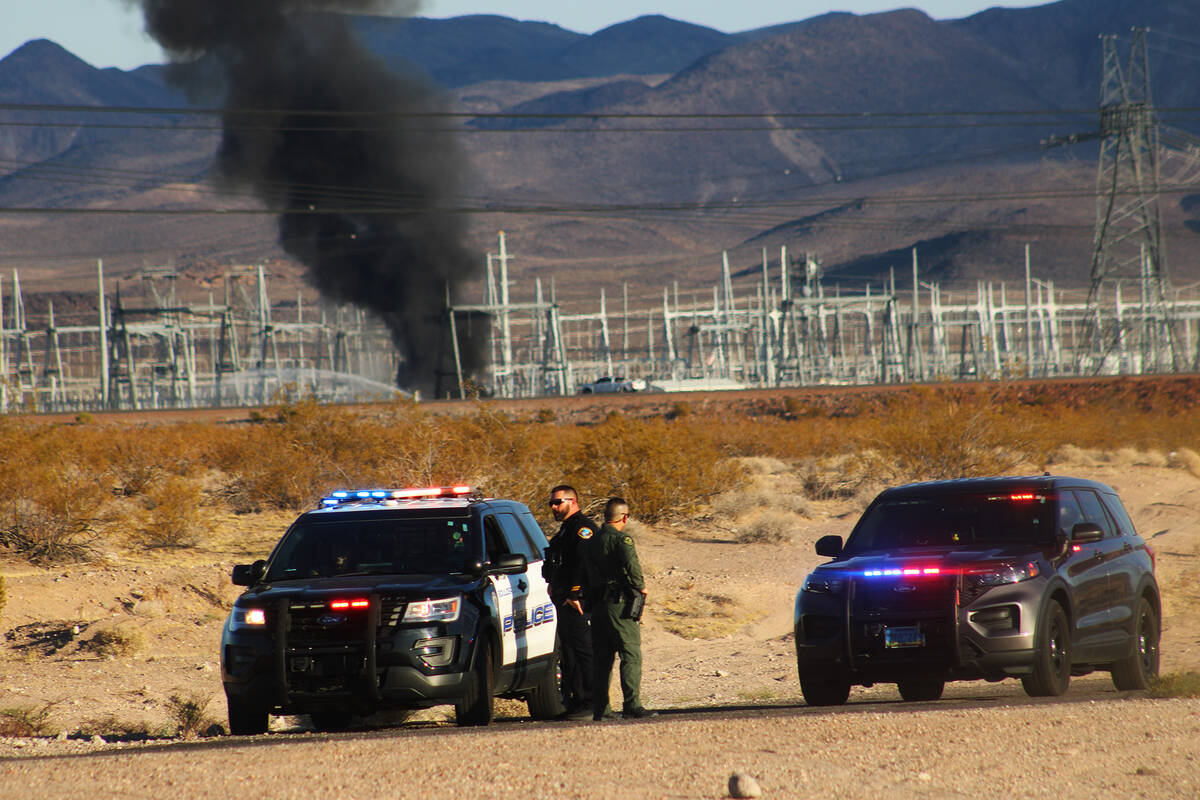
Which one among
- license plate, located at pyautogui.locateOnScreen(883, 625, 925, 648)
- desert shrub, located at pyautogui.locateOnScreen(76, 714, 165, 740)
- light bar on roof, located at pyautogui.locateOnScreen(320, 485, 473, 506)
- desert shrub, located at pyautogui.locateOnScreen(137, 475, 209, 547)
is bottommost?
desert shrub, located at pyautogui.locateOnScreen(76, 714, 165, 740)

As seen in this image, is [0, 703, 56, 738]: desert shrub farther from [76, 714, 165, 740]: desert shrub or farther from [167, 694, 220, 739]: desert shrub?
[167, 694, 220, 739]: desert shrub

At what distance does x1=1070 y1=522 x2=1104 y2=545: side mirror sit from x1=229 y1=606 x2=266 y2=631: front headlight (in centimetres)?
543

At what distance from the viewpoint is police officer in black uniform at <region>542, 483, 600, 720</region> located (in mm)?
9742

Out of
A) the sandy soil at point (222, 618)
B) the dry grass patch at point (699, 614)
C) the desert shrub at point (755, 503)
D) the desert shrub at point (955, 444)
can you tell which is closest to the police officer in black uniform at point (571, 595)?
the sandy soil at point (222, 618)

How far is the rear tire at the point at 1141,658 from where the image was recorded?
10.6 metres

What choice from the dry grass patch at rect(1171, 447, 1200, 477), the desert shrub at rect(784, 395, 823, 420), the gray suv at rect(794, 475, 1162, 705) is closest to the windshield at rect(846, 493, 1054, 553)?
the gray suv at rect(794, 475, 1162, 705)

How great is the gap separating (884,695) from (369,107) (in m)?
54.8

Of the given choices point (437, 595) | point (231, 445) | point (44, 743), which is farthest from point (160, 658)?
point (231, 445)

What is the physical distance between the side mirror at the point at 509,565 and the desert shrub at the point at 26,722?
12.1ft

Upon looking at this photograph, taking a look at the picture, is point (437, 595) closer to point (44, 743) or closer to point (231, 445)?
point (44, 743)

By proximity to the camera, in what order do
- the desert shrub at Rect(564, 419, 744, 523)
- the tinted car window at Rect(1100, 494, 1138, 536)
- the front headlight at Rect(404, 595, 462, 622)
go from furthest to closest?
the desert shrub at Rect(564, 419, 744, 523) < the tinted car window at Rect(1100, 494, 1138, 536) < the front headlight at Rect(404, 595, 462, 622)

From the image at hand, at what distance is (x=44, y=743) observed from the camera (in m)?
10.1

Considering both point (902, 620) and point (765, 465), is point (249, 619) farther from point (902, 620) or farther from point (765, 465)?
point (765, 465)

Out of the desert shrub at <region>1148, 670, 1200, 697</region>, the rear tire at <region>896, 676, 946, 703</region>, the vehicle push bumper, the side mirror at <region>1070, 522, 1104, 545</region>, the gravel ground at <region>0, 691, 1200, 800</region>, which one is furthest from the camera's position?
the rear tire at <region>896, 676, 946, 703</region>
